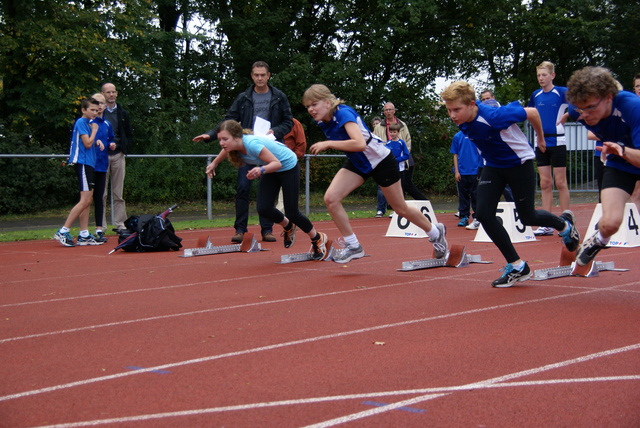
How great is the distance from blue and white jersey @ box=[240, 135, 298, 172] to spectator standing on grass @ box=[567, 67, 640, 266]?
12.4 ft

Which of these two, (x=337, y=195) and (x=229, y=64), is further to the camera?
(x=229, y=64)

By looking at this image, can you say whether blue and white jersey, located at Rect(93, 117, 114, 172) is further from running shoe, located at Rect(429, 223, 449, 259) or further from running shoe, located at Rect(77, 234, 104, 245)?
running shoe, located at Rect(429, 223, 449, 259)

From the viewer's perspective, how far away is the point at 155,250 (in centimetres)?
1058

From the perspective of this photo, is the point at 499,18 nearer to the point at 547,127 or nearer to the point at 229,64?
the point at 229,64

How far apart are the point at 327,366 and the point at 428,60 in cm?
2269

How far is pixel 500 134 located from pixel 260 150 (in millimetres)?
2901

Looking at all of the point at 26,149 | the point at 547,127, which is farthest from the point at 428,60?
the point at 547,127

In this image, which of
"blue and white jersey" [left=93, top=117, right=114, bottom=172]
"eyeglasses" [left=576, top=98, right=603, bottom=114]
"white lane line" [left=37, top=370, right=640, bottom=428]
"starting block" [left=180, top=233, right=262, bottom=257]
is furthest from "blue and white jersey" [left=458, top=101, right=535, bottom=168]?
"blue and white jersey" [left=93, top=117, right=114, bottom=172]

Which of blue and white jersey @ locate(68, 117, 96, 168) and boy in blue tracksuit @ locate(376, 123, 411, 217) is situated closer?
blue and white jersey @ locate(68, 117, 96, 168)

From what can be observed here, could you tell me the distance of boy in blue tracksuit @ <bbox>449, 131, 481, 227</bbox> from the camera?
1350cm

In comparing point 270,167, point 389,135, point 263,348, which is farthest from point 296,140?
point 263,348

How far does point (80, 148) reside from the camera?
11.3m

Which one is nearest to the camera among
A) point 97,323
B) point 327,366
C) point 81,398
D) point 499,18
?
point 81,398

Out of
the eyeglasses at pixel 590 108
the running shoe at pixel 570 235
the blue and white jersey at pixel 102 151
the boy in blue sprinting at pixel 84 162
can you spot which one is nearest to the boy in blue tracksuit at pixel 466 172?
the blue and white jersey at pixel 102 151
